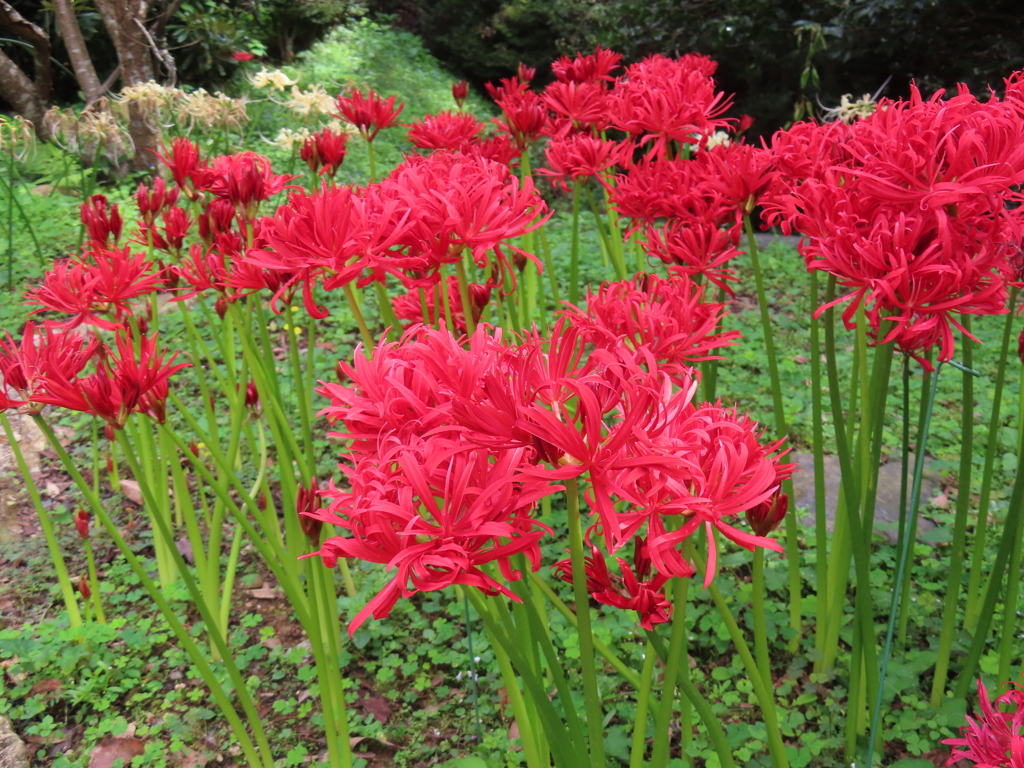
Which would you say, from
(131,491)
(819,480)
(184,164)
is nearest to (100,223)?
(184,164)

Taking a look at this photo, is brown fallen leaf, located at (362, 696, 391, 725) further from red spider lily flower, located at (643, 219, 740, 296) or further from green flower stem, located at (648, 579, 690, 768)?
red spider lily flower, located at (643, 219, 740, 296)

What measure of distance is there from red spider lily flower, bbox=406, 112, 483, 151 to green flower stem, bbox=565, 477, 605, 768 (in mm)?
1746

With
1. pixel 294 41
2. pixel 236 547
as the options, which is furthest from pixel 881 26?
pixel 294 41

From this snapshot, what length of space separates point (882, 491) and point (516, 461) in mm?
2699

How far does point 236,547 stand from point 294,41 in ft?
34.4

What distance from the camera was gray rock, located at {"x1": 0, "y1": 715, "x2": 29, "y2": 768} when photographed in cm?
178

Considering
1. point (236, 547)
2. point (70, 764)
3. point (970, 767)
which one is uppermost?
point (236, 547)

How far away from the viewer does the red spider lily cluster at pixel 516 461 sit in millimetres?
731

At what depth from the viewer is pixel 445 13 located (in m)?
10.8

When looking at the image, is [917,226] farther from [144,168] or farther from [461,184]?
[144,168]

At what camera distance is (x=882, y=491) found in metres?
2.96

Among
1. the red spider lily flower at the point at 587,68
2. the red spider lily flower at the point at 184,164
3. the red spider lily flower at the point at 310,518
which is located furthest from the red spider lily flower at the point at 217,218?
the red spider lily flower at the point at 587,68

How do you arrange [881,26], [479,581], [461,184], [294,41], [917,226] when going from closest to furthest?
[479,581], [917,226], [461,184], [881,26], [294,41]

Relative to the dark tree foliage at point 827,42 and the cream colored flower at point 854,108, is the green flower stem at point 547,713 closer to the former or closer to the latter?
the cream colored flower at point 854,108
